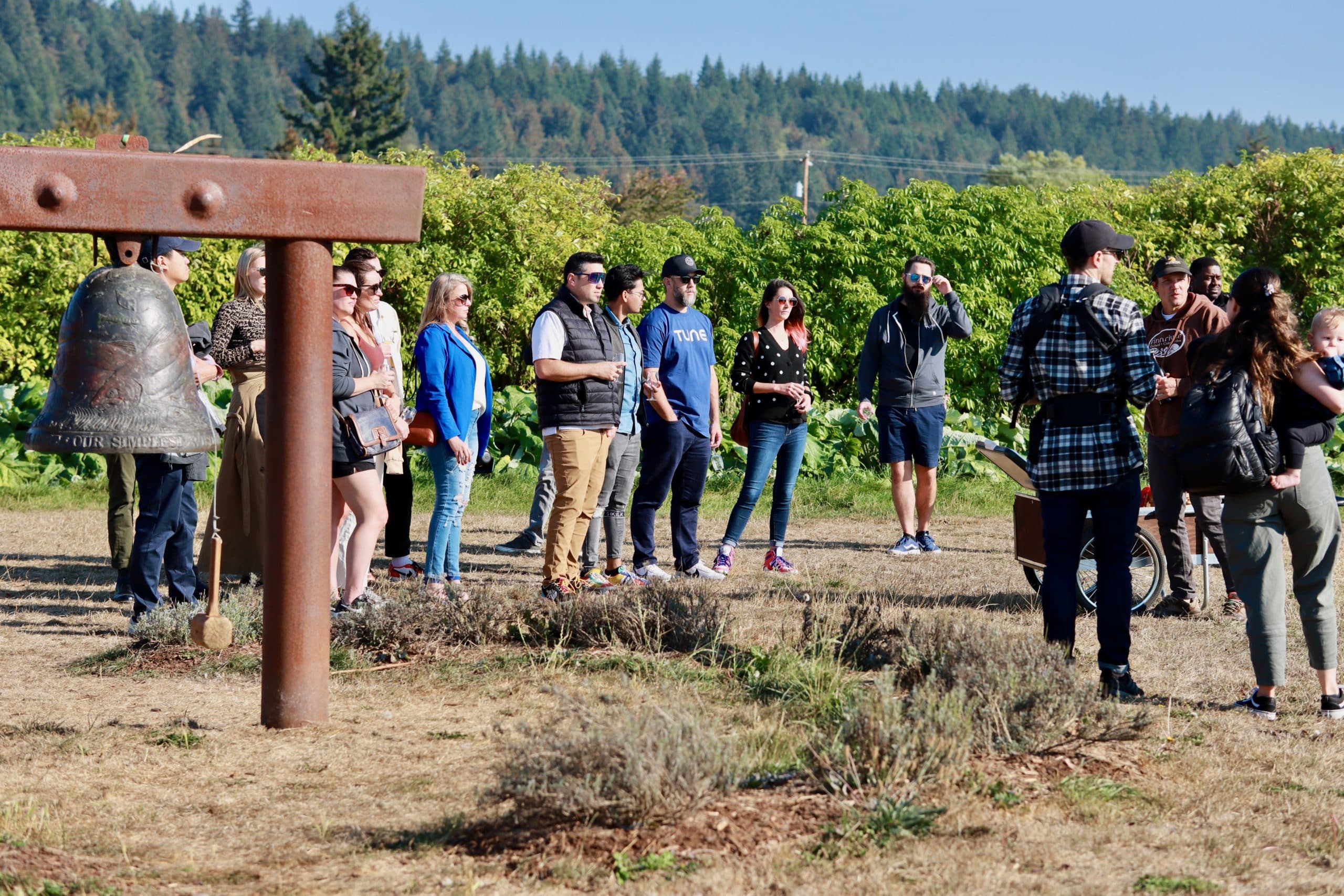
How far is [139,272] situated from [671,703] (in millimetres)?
2041

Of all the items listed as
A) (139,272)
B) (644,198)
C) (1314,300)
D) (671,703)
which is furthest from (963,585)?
(644,198)

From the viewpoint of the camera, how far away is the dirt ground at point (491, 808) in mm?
3371

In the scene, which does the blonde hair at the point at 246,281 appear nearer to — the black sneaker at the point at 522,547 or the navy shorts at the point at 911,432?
the black sneaker at the point at 522,547

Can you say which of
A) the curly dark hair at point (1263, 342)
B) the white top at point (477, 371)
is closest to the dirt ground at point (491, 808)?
the curly dark hair at point (1263, 342)

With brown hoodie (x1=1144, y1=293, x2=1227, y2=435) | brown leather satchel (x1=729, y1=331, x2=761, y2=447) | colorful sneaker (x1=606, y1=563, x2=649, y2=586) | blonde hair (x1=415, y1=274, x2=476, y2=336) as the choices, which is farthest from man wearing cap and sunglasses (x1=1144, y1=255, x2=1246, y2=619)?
blonde hair (x1=415, y1=274, x2=476, y2=336)

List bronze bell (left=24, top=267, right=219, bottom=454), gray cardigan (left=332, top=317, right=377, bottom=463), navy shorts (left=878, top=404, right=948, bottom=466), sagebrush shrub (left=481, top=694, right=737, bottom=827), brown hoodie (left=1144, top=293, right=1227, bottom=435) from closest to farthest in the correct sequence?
sagebrush shrub (left=481, top=694, right=737, bottom=827), bronze bell (left=24, top=267, right=219, bottom=454), gray cardigan (left=332, top=317, right=377, bottom=463), brown hoodie (left=1144, top=293, right=1227, bottom=435), navy shorts (left=878, top=404, right=948, bottom=466)

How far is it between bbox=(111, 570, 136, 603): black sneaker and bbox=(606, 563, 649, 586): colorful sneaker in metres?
2.50

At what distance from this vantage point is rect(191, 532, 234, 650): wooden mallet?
4816 millimetres

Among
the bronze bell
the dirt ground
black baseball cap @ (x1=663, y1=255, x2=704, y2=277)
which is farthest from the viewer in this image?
black baseball cap @ (x1=663, y1=255, x2=704, y2=277)

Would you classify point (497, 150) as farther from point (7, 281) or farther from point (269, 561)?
point (269, 561)

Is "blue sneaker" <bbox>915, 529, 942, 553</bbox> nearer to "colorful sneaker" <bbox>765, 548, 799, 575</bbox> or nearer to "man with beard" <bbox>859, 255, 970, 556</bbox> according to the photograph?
"man with beard" <bbox>859, 255, 970, 556</bbox>

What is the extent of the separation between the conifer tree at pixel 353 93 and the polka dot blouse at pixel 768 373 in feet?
237

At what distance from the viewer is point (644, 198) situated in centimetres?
5709

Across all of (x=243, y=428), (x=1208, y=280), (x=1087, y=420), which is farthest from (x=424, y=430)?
(x=1208, y=280)
